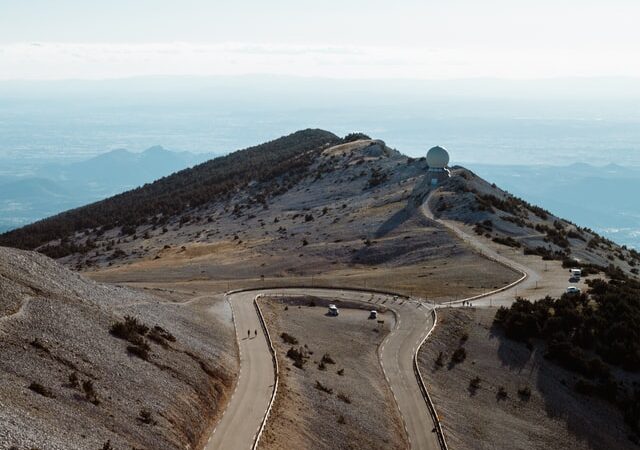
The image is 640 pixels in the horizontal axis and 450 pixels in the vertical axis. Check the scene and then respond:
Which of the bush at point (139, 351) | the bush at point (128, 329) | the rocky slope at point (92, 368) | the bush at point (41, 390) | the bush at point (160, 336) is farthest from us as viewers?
the bush at point (160, 336)

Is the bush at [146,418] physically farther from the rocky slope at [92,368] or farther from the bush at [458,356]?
the bush at [458,356]

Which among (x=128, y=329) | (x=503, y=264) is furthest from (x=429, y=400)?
(x=503, y=264)

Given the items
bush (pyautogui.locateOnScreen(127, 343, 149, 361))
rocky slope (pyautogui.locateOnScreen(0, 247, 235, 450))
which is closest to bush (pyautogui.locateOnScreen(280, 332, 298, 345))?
rocky slope (pyautogui.locateOnScreen(0, 247, 235, 450))

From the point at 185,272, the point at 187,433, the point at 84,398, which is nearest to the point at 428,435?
the point at 187,433

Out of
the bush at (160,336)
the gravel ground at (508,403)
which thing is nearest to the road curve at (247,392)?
the bush at (160,336)

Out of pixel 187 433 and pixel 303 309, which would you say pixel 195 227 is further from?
pixel 187 433

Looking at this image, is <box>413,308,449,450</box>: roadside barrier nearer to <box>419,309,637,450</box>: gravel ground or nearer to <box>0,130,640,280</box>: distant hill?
<box>419,309,637,450</box>: gravel ground
